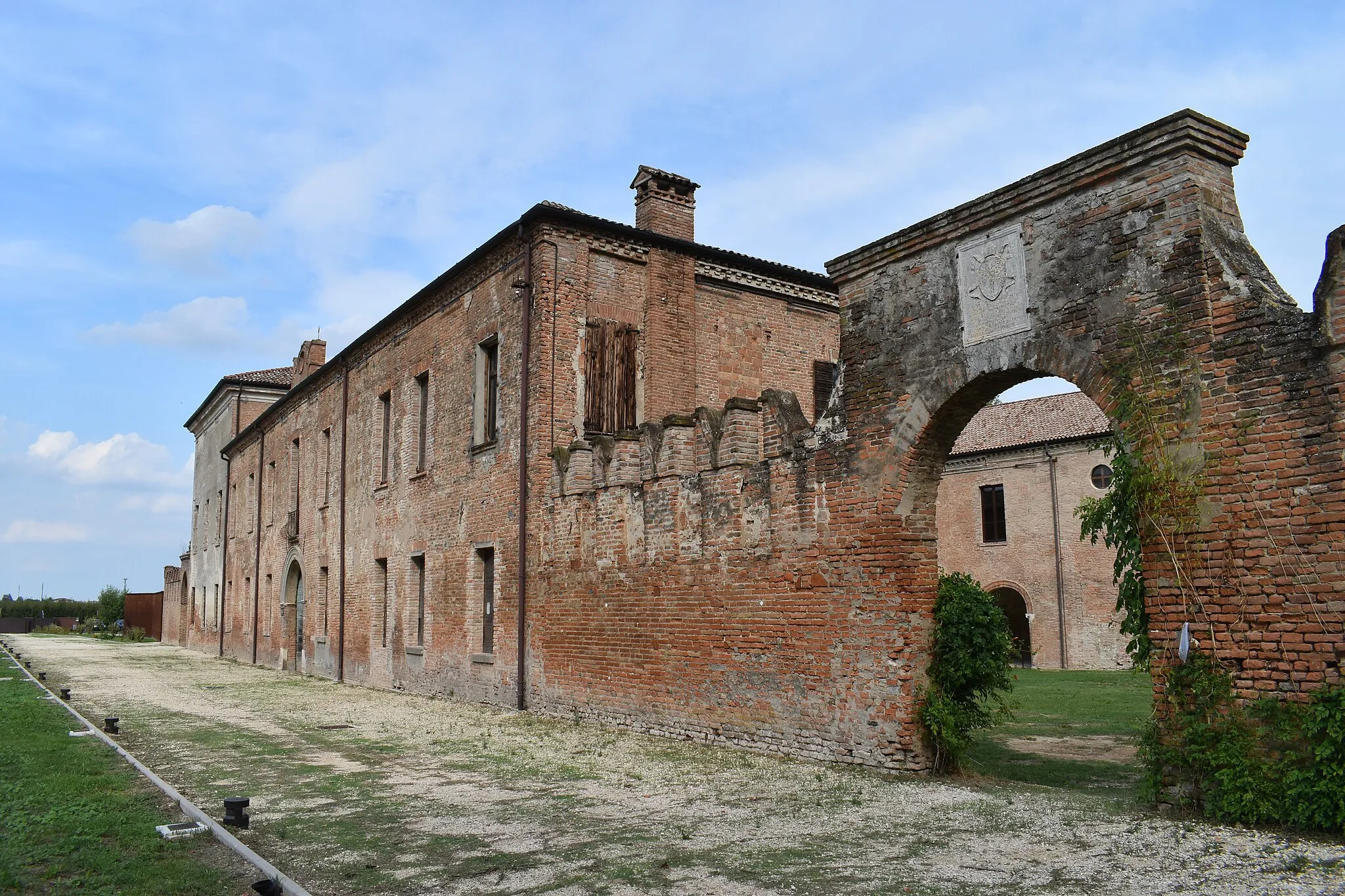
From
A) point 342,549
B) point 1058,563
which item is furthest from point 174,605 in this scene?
point 1058,563

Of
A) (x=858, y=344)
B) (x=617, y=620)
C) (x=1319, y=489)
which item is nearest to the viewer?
(x=1319, y=489)

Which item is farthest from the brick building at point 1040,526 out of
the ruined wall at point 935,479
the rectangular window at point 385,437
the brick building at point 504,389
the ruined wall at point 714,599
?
the ruined wall at point 935,479

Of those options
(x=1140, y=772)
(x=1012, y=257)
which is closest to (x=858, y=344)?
(x=1012, y=257)

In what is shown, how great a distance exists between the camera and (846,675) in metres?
8.52

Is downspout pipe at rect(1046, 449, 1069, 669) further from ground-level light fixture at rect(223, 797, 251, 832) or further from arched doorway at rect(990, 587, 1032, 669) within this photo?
ground-level light fixture at rect(223, 797, 251, 832)

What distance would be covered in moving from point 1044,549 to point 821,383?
12.0m

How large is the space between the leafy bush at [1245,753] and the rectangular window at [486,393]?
35.8 feet

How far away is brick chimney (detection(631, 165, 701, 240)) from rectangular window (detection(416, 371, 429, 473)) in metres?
4.94

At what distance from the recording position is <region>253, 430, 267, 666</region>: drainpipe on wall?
2788cm

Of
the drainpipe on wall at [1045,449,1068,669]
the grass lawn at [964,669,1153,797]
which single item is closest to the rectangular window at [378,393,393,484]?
the grass lawn at [964,669,1153,797]

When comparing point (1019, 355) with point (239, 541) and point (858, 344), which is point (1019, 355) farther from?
point (239, 541)

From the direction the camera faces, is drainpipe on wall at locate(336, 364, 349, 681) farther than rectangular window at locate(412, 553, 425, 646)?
Yes

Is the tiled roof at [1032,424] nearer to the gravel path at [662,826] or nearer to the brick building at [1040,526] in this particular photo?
the brick building at [1040,526]

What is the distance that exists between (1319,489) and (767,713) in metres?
5.20
